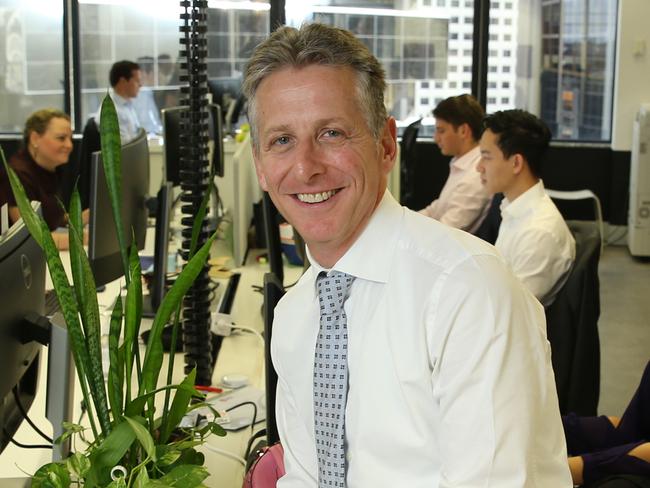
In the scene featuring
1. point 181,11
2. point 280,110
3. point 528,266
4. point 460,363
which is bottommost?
point 528,266

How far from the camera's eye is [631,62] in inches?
283

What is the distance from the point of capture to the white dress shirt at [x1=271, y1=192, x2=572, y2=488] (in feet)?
4.28

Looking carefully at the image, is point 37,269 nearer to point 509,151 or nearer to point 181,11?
point 181,11

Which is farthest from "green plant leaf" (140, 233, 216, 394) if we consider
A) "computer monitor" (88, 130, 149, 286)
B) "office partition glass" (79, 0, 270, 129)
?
"office partition glass" (79, 0, 270, 129)

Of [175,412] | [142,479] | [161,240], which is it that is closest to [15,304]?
[175,412]

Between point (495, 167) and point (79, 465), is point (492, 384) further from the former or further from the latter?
point (495, 167)

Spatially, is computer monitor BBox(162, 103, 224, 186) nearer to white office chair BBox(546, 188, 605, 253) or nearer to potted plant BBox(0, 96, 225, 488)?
potted plant BBox(0, 96, 225, 488)

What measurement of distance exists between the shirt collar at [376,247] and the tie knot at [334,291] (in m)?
0.01

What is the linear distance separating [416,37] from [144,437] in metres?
6.82

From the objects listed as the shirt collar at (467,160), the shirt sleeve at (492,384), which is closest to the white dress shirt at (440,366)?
the shirt sleeve at (492,384)

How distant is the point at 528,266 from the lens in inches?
126

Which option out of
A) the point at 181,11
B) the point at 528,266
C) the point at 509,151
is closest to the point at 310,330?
the point at 181,11

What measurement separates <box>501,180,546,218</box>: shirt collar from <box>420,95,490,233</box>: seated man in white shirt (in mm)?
1044

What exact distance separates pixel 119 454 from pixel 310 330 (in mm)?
366
